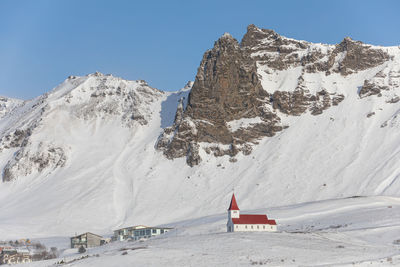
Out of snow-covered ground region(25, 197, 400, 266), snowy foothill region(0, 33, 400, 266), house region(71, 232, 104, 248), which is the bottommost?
snow-covered ground region(25, 197, 400, 266)

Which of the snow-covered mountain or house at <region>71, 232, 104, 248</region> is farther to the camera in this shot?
the snow-covered mountain

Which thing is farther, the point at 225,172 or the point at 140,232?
the point at 225,172

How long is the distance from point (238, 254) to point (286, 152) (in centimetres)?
11095

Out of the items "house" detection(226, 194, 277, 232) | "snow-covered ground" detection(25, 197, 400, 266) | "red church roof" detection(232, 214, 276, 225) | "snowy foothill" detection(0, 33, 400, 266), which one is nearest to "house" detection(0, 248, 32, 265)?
"snowy foothill" detection(0, 33, 400, 266)

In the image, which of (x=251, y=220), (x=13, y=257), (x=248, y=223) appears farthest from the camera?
(x=13, y=257)

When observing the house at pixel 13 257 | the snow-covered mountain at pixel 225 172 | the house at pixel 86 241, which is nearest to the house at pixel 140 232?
the house at pixel 86 241

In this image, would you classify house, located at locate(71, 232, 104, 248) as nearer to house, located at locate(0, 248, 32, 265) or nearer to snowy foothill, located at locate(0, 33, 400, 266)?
snowy foothill, located at locate(0, 33, 400, 266)

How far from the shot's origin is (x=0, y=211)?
181375 mm

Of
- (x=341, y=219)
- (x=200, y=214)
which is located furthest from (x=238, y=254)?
(x=200, y=214)

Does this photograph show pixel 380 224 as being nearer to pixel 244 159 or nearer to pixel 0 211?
pixel 244 159

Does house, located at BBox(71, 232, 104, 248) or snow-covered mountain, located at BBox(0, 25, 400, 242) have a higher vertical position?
snow-covered mountain, located at BBox(0, 25, 400, 242)

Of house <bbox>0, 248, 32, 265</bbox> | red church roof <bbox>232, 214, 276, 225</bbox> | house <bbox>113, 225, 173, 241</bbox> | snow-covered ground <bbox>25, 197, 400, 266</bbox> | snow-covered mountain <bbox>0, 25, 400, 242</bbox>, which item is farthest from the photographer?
snow-covered mountain <bbox>0, 25, 400, 242</bbox>

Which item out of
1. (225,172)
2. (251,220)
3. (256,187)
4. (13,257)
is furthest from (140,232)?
(225,172)

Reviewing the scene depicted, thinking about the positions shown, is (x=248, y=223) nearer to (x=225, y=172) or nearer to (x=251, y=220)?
(x=251, y=220)
